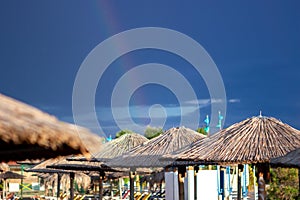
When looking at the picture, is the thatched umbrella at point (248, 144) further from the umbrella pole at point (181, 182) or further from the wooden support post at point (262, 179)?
the umbrella pole at point (181, 182)

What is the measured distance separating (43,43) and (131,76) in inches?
689

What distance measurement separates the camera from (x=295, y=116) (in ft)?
58.7

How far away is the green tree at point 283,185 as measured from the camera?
14203 mm

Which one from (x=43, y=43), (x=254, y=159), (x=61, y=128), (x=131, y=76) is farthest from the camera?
(x=43, y=43)

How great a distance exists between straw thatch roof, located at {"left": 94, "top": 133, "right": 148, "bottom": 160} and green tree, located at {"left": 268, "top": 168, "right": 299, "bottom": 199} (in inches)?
151

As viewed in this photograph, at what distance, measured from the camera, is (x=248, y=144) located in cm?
911

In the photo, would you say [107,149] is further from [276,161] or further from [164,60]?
[164,60]

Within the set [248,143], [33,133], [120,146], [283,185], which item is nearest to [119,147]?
[120,146]

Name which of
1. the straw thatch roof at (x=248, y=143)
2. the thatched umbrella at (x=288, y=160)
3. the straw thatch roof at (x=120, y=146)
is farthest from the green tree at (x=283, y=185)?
the thatched umbrella at (x=288, y=160)

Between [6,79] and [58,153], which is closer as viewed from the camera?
[58,153]

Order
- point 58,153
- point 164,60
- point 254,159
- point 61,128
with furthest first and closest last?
1. point 164,60
2. point 254,159
3. point 58,153
4. point 61,128

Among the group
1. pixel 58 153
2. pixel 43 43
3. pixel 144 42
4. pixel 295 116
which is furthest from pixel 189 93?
pixel 43 43

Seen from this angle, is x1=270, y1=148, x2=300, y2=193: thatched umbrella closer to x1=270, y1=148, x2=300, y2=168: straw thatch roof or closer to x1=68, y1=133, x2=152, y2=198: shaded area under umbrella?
x1=270, y1=148, x2=300, y2=168: straw thatch roof

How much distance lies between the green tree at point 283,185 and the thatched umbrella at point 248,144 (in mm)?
4875
